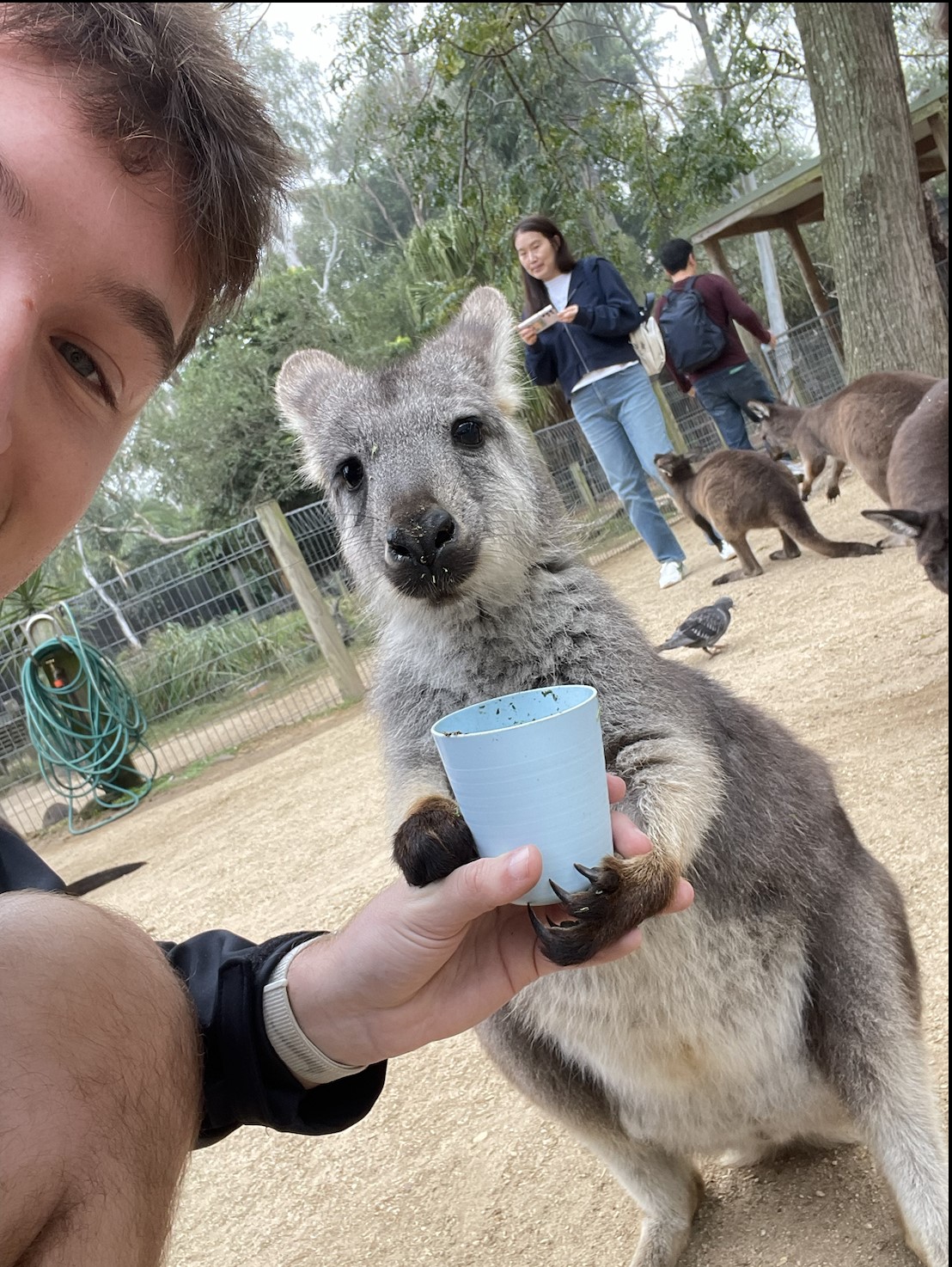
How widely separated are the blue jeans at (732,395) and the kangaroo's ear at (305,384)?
16.2 feet

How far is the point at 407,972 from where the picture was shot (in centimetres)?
118

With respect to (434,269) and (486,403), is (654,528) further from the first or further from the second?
(434,269)

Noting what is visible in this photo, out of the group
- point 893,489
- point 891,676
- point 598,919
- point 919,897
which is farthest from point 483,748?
point 893,489

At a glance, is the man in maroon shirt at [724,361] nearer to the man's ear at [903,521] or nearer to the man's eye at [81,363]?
the man's ear at [903,521]

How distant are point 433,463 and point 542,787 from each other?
900 millimetres

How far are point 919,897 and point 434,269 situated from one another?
8.22 meters

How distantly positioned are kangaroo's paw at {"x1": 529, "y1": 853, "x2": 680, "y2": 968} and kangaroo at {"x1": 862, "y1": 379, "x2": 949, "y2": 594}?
5.00 ft

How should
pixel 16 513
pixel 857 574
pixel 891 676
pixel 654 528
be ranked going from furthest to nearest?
pixel 654 528
pixel 857 574
pixel 891 676
pixel 16 513

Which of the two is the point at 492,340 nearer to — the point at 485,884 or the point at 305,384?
the point at 305,384

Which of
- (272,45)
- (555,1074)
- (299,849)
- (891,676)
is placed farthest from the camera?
(299,849)

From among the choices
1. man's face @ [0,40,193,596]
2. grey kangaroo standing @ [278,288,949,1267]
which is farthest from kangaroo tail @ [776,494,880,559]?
man's face @ [0,40,193,596]

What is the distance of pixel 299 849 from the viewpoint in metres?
3.97

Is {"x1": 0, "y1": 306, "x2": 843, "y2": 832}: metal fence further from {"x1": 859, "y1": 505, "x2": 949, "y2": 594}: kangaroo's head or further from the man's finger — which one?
the man's finger

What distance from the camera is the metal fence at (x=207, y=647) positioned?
733cm
